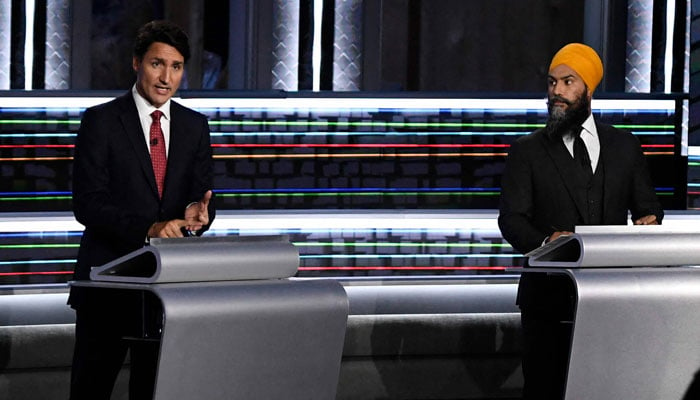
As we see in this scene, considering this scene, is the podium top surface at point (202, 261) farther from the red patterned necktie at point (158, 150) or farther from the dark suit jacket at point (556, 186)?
the dark suit jacket at point (556, 186)

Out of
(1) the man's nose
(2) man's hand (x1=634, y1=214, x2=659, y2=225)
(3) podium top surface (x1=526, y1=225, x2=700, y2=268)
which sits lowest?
(3) podium top surface (x1=526, y1=225, x2=700, y2=268)

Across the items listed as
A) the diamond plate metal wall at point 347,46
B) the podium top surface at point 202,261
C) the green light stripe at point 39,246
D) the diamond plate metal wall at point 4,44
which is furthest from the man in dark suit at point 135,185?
the diamond plate metal wall at point 347,46

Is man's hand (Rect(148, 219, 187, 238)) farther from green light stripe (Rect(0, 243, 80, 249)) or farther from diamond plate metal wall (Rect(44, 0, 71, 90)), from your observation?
diamond plate metal wall (Rect(44, 0, 71, 90))

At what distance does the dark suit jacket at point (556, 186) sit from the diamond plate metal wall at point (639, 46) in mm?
1943

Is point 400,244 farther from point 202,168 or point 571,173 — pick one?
point 202,168

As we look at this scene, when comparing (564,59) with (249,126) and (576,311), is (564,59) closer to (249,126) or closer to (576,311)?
(576,311)

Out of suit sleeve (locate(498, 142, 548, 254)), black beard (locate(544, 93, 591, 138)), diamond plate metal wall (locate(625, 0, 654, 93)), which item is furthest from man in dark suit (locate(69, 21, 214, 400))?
diamond plate metal wall (locate(625, 0, 654, 93))

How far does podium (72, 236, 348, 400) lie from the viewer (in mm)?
3070

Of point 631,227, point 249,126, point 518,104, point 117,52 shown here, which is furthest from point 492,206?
point 117,52

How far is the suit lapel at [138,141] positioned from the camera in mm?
3637

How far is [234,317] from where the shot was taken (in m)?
3.17

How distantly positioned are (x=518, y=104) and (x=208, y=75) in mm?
2162

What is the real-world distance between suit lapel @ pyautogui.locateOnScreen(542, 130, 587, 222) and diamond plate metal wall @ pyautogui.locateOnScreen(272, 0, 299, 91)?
207 cm

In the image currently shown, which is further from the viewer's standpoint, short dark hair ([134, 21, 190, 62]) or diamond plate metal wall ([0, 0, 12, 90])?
diamond plate metal wall ([0, 0, 12, 90])
